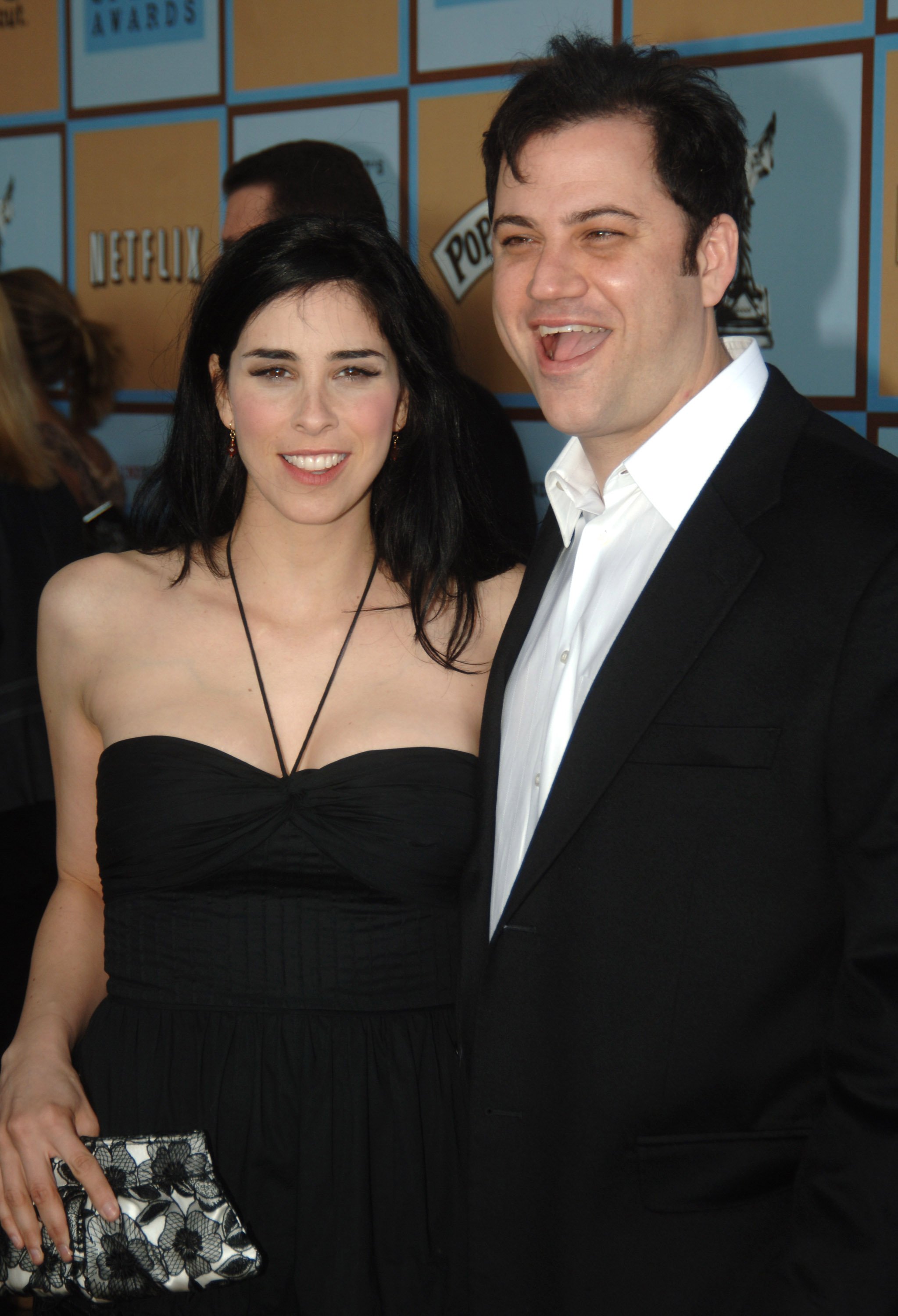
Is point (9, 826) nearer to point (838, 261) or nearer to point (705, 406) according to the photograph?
point (705, 406)

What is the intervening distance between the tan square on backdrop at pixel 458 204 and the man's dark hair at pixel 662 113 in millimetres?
1496

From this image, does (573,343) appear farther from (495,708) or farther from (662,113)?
(495,708)

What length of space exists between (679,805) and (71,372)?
2.77 metres

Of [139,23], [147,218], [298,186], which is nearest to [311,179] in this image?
[298,186]

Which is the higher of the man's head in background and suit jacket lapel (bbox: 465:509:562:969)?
the man's head in background

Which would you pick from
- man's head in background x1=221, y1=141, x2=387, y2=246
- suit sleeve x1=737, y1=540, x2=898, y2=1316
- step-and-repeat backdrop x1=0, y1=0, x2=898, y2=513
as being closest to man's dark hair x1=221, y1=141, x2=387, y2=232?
man's head in background x1=221, y1=141, x2=387, y2=246

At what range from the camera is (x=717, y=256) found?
1468mm

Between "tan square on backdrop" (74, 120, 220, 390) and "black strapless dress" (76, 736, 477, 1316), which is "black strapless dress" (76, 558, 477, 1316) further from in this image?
"tan square on backdrop" (74, 120, 220, 390)

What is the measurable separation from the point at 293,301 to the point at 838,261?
4.36ft

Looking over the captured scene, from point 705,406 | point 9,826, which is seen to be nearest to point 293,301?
point 705,406

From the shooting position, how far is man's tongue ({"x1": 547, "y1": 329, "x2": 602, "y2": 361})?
1407 mm

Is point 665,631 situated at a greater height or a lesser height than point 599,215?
lesser

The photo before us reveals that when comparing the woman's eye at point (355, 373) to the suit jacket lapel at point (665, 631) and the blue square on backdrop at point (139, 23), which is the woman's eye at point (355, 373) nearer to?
the suit jacket lapel at point (665, 631)

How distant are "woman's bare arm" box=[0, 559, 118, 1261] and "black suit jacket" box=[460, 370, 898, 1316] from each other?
1.60ft
